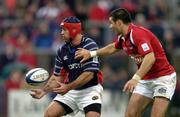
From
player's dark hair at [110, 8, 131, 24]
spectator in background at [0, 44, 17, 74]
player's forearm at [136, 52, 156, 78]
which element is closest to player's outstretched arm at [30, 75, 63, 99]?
player's dark hair at [110, 8, 131, 24]

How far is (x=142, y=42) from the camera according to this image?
1323 centimetres

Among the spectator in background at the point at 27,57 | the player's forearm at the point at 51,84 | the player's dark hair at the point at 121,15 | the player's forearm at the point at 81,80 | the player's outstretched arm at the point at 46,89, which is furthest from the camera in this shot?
the spectator in background at the point at 27,57

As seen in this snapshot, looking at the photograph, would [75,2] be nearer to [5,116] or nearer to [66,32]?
[5,116]

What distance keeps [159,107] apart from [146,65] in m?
0.91

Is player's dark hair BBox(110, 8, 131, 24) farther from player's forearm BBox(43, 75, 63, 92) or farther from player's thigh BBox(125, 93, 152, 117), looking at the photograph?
player's forearm BBox(43, 75, 63, 92)

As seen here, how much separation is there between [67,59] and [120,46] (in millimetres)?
943

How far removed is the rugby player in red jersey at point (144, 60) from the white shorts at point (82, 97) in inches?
23.2

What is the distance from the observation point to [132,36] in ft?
44.0

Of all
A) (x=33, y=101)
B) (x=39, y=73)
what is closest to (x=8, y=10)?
(x=33, y=101)

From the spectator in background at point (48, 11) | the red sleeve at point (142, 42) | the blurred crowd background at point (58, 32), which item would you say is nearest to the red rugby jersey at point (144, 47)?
the red sleeve at point (142, 42)

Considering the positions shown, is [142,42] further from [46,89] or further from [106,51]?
[46,89]

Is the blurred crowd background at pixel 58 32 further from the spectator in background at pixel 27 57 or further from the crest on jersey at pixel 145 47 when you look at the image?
the crest on jersey at pixel 145 47

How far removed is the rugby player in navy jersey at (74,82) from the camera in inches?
543

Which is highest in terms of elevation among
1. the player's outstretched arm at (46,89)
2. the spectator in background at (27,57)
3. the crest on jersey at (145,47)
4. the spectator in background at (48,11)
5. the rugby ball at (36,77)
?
the crest on jersey at (145,47)
